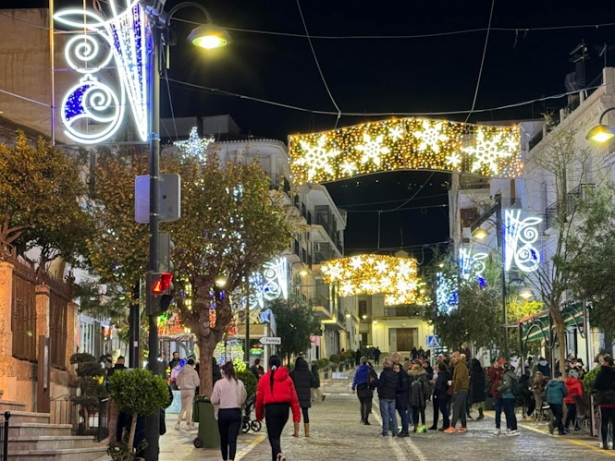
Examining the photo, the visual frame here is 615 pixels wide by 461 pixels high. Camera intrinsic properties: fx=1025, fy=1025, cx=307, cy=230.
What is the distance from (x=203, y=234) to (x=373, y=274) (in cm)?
2304

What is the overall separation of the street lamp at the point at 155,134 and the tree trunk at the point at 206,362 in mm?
9475

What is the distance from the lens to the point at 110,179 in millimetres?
23516

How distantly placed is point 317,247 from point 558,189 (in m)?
45.6

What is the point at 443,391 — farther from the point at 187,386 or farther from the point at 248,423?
the point at 187,386

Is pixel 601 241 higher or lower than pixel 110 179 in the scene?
lower

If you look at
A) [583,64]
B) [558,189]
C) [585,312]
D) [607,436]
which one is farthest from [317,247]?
[607,436]

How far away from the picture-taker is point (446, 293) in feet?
160

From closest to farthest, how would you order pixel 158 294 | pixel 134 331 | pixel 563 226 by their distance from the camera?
pixel 158 294 → pixel 134 331 → pixel 563 226

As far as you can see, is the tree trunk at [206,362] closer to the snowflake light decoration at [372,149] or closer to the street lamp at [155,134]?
the snowflake light decoration at [372,149]

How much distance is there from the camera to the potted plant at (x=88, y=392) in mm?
18938

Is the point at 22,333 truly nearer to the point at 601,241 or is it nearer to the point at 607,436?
the point at 607,436

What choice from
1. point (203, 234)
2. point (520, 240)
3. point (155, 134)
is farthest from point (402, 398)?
point (520, 240)

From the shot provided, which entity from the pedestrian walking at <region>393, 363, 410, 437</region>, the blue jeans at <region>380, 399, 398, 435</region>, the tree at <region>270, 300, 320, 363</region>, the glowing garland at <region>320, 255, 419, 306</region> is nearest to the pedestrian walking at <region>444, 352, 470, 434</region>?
the pedestrian walking at <region>393, 363, 410, 437</region>

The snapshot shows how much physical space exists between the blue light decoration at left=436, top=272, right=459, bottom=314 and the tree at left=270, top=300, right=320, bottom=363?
651 centimetres
